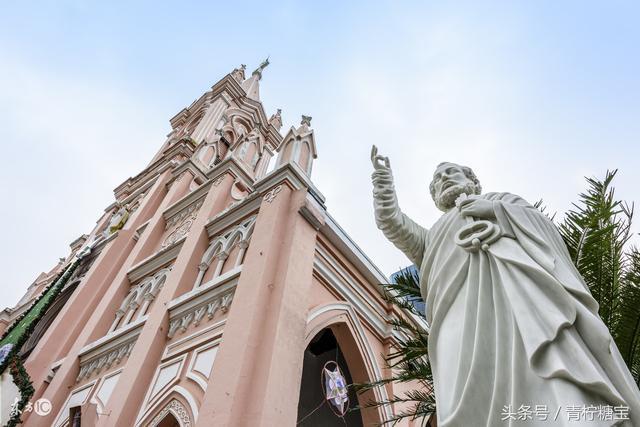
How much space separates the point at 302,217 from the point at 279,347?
6.96 ft

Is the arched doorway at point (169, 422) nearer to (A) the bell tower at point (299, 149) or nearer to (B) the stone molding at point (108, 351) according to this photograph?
(B) the stone molding at point (108, 351)

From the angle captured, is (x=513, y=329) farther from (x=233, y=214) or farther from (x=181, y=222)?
(x=181, y=222)

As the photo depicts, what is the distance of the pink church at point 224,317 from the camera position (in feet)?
15.2

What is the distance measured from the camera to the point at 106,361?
23.7 ft

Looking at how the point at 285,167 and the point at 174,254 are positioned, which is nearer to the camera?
the point at 285,167

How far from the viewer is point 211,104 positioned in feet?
56.0

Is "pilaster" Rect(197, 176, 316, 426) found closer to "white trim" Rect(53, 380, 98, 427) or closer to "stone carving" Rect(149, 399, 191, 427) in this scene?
"stone carving" Rect(149, 399, 191, 427)

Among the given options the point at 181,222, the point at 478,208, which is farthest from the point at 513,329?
the point at 181,222

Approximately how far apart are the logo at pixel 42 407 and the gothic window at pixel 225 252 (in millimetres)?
2805

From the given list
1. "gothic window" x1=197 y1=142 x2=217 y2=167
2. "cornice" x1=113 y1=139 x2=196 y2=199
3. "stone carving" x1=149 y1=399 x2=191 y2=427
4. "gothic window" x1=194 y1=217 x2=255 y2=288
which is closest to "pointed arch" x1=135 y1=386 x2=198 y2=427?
"stone carving" x1=149 y1=399 x2=191 y2=427

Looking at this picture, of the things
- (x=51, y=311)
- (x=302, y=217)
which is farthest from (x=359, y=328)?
(x=51, y=311)

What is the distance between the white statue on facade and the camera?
53.6 inches

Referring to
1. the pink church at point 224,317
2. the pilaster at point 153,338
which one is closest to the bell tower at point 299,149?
the pink church at point 224,317

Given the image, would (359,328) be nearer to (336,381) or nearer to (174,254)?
(336,381)
